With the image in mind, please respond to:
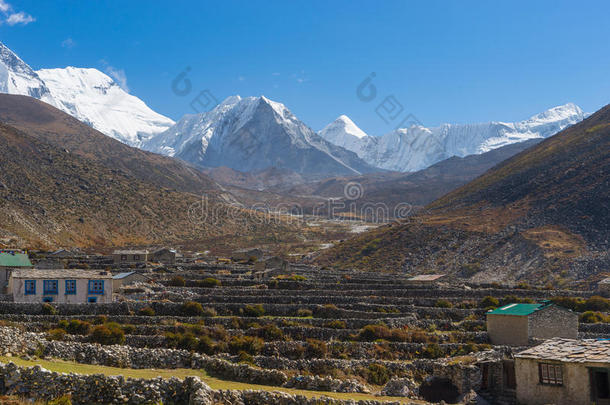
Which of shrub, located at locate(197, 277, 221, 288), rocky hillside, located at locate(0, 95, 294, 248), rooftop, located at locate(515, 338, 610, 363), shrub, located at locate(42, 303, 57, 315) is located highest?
rocky hillside, located at locate(0, 95, 294, 248)

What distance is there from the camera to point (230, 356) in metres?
25.4

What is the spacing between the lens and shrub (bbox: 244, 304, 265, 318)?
3641 centimetres

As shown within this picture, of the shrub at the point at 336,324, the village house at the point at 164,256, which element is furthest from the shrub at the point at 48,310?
→ the village house at the point at 164,256

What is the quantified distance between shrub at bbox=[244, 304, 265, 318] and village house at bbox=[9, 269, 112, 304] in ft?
28.3

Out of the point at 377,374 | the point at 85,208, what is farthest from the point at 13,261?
the point at 85,208

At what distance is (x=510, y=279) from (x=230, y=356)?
5411 cm

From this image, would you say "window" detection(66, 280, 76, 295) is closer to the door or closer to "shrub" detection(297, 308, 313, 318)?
"shrub" detection(297, 308, 313, 318)

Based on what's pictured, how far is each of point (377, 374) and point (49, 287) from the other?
22128 mm

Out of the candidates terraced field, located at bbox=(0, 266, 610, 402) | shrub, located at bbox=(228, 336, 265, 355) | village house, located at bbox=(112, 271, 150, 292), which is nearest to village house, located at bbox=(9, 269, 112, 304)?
terraced field, located at bbox=(0, 266, 610, 402)

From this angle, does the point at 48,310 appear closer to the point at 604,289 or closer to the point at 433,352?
the point at 433,352

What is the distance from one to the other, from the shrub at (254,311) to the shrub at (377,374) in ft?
42.9

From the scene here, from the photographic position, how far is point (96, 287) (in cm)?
3678

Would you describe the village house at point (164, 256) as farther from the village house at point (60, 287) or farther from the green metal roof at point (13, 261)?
the village house at point (60, 287)

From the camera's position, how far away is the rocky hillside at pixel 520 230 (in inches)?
2906
